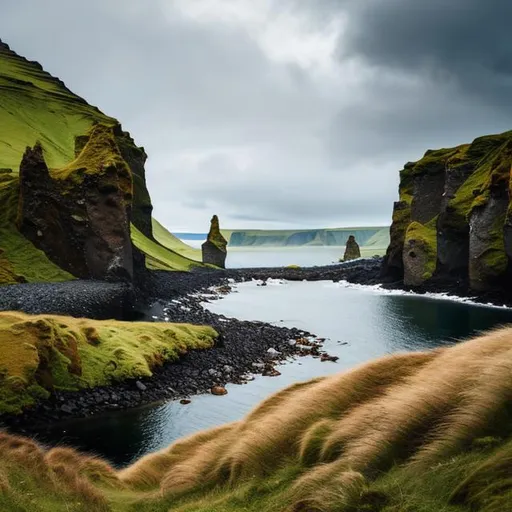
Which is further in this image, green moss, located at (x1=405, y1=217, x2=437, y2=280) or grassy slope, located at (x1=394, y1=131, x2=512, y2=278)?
green moss, located at (x1=405, y1=217, x2=437, y2=280)

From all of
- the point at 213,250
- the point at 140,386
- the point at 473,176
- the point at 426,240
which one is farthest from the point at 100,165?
the point at 213,250

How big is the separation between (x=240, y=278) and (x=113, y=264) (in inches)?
2973

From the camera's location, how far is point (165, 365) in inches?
1332

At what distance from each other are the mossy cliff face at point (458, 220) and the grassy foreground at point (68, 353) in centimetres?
6205

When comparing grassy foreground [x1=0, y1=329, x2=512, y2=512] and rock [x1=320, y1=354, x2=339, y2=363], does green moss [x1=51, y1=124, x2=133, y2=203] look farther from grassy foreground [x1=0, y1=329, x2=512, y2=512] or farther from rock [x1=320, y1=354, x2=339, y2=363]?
grassy foreground [x1=0, y1=329, x2=512, y2=512]

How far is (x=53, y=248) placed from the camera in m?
61.2

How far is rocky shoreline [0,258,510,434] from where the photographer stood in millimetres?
25734

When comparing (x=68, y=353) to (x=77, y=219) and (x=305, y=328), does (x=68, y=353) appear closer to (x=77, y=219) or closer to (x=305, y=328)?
(x=305, y=328)

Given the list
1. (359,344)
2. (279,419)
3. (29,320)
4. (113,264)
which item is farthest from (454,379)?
(113,264)

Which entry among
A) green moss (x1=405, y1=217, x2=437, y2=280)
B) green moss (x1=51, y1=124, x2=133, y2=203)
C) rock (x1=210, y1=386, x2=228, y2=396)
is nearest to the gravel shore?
rock (x1=210, y1=386, x2=228, y2=396)

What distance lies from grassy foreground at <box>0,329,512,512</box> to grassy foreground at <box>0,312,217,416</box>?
1164 centimetres

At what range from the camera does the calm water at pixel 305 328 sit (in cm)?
2383

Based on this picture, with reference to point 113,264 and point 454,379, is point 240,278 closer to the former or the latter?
point 113,264

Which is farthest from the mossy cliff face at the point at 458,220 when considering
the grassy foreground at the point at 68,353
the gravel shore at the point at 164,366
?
the grassy foreground at the point at 68,353
